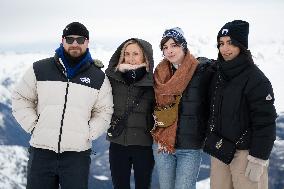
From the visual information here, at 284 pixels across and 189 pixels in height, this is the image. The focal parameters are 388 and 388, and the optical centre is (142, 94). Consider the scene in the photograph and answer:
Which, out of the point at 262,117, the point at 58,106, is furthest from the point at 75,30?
the point at 262,117

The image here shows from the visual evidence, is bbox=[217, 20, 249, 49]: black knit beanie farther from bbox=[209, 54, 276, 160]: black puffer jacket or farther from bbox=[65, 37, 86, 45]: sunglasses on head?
bbox=[65, 37, 86, 45]: sunglasses on head

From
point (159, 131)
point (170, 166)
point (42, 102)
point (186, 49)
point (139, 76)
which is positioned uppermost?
point (186, 49)

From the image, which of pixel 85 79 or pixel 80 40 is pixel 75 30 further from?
pixel 85 79

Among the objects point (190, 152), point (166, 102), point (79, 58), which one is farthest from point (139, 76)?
point (190, 152)

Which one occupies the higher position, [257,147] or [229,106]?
[229,106]

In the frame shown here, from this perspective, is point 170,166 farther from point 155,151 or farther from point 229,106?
point 229,106

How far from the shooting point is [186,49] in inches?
299

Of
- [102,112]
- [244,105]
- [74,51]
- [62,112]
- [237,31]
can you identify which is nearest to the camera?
[244,105]

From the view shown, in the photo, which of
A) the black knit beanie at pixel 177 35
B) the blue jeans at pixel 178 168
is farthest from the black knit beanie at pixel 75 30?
the blue jeans at pixel 178 168

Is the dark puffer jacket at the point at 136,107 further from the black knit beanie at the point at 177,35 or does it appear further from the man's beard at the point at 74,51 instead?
the man's beard at the point at 74,51

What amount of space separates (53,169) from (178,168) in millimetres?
2280

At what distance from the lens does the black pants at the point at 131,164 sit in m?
7.63

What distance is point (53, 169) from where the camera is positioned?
268 inches

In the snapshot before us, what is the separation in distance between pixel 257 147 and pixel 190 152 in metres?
1.40
